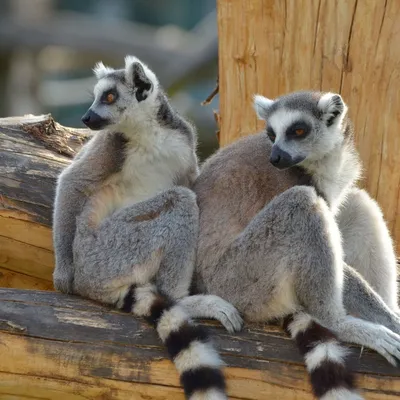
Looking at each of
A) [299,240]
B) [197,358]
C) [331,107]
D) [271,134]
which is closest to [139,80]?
[271,134]

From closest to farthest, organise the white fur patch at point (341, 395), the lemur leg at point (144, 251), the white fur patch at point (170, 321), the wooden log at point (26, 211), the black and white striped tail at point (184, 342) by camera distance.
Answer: the white fur patch at point (341, 395) → the black and white striped tail at point (184, 342) → the white fur patch at point (170, 321) → the lemur leg at point (144, 251) → the wooden log at point (26, 211)

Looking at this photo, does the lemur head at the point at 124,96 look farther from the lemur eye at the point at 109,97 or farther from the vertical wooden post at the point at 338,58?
the vertical wooden post at the point at 338,58

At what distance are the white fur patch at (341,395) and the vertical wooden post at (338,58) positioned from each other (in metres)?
2.40

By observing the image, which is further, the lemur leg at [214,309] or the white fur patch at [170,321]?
Result: the lemur leg at [214,309]

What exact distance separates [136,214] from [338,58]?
2.07 metres

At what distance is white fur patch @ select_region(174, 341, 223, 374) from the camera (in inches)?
150

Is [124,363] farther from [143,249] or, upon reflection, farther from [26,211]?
[26,211]

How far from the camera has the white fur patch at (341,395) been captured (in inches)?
143

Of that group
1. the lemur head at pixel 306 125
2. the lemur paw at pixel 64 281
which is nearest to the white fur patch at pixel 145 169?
the lemur paw at pixel 64 281

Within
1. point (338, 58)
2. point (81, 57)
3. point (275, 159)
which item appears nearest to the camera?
point (275, 159)

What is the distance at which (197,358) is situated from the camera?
381cm

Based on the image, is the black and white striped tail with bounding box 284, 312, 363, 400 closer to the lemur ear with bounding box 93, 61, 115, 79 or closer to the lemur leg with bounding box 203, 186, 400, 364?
the lemur leg with bounding box 203, 186, 400, 364

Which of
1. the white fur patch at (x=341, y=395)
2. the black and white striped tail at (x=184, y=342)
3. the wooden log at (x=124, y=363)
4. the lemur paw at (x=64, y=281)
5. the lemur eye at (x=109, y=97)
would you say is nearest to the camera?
the white fur patch at (x=341, y=395)

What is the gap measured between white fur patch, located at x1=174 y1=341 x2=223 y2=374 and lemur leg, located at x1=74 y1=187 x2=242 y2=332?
1.38ft
